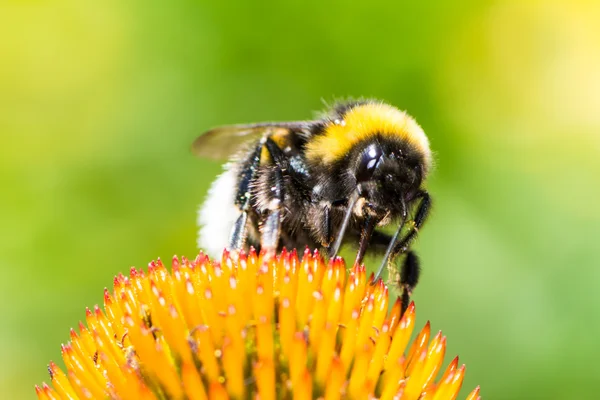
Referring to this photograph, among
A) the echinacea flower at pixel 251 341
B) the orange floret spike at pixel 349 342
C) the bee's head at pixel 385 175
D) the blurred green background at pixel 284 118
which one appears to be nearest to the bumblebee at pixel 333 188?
the bee's head at pixel 385 175

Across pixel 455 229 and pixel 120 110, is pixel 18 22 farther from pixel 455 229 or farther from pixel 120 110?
pixel 455 229

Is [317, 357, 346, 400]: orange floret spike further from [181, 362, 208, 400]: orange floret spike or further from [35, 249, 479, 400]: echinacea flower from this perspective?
[181, 362, 208, 400]: orange floret spike

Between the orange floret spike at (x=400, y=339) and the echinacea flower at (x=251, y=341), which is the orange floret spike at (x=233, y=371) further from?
the orange floret spike at (x=400, y=339)

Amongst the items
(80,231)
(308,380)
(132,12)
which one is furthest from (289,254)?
(132,12)

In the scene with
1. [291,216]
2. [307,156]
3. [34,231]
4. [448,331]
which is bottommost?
[291,216]

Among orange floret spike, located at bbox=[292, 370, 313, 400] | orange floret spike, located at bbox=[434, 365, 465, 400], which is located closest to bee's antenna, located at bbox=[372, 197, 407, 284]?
orange floret spike, located at bbox=[434, 365, 465, 400]

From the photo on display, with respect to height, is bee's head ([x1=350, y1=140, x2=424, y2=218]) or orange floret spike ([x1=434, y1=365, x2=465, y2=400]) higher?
bee's head ([x1=350, y1=140, x2=424, y2=218])
